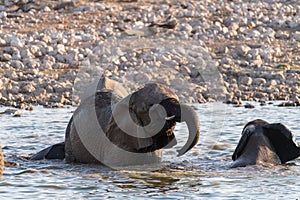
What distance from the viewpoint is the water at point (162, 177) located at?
9367 millimetres

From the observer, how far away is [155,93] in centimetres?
1016

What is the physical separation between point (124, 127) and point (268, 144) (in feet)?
5.99

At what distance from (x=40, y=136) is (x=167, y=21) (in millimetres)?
9959

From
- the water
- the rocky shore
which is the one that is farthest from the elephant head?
the rocky shore

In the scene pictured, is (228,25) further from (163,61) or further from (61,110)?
(61,110)

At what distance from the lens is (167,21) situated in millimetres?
22938

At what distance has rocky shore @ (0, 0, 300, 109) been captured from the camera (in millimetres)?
18250

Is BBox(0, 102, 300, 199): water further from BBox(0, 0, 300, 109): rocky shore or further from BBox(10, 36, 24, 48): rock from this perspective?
BBox(10, 36, 24, 48): rock

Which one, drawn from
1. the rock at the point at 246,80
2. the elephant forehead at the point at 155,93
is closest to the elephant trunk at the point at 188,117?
the elephant forehead at the point at 155,93

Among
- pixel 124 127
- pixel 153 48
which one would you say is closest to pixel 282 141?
pixel 124 127

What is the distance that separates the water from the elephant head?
0.39m

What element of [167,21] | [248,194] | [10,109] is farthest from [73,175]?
[167,21]

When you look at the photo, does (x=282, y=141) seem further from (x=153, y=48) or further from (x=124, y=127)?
(x=153, y=48)

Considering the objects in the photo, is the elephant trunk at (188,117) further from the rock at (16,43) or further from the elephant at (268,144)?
the rock at (16,43)
